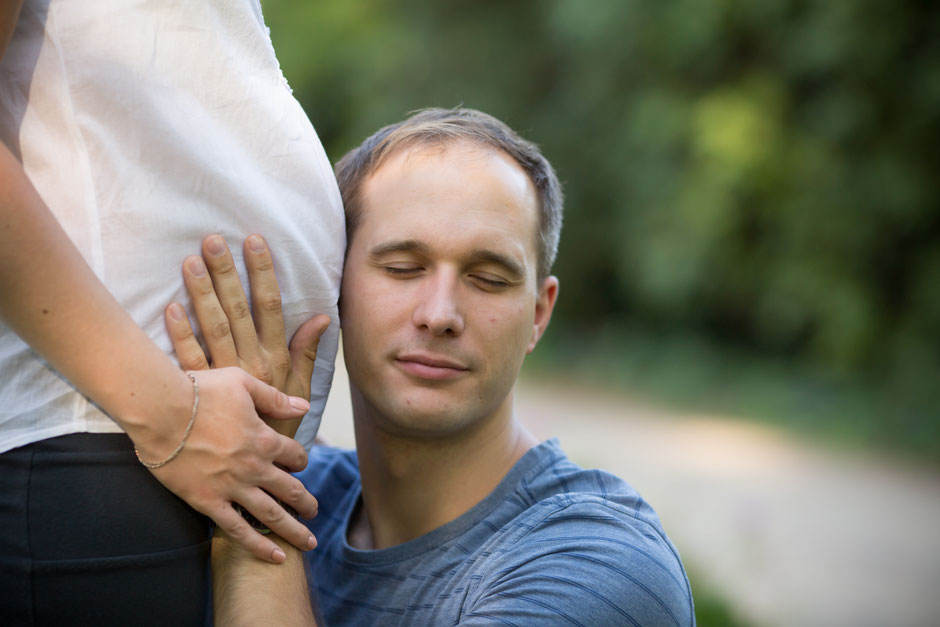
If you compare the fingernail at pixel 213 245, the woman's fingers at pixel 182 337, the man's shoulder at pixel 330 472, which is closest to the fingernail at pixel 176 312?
the woman's fingers at pixel 182 337

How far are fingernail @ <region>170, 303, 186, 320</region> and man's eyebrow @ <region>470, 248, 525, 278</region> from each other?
74 cm

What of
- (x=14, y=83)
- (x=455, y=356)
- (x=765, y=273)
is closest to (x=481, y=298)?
(x=455, y=356)

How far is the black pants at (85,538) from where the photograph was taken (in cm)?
142

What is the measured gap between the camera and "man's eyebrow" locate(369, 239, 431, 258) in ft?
6.98

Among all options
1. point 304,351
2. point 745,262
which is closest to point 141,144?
point 304,351

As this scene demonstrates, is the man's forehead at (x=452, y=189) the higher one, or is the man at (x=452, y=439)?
the man's forehead at (x=452, y=189)

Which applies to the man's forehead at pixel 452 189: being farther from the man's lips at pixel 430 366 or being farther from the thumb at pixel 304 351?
the thumb at pixel 304 351

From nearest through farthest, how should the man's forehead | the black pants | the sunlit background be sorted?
→ the black pants < the man's forehead < the sunlit background

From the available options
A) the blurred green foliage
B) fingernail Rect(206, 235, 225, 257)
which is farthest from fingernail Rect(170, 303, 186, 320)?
the blurred green foliage

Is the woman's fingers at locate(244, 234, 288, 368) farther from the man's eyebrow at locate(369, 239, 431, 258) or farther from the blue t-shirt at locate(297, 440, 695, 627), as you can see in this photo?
the blue t-shirt at locate(297, 440, 695, 627)

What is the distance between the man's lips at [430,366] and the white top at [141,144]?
1.57ft

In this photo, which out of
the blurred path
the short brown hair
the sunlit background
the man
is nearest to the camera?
the man

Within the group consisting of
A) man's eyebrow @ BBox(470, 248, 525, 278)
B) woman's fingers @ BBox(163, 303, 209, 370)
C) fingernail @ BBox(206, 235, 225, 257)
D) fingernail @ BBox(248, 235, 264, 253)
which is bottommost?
woman's fingers @ BBox(163, 303, 209, 370)

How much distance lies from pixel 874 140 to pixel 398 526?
708cm
